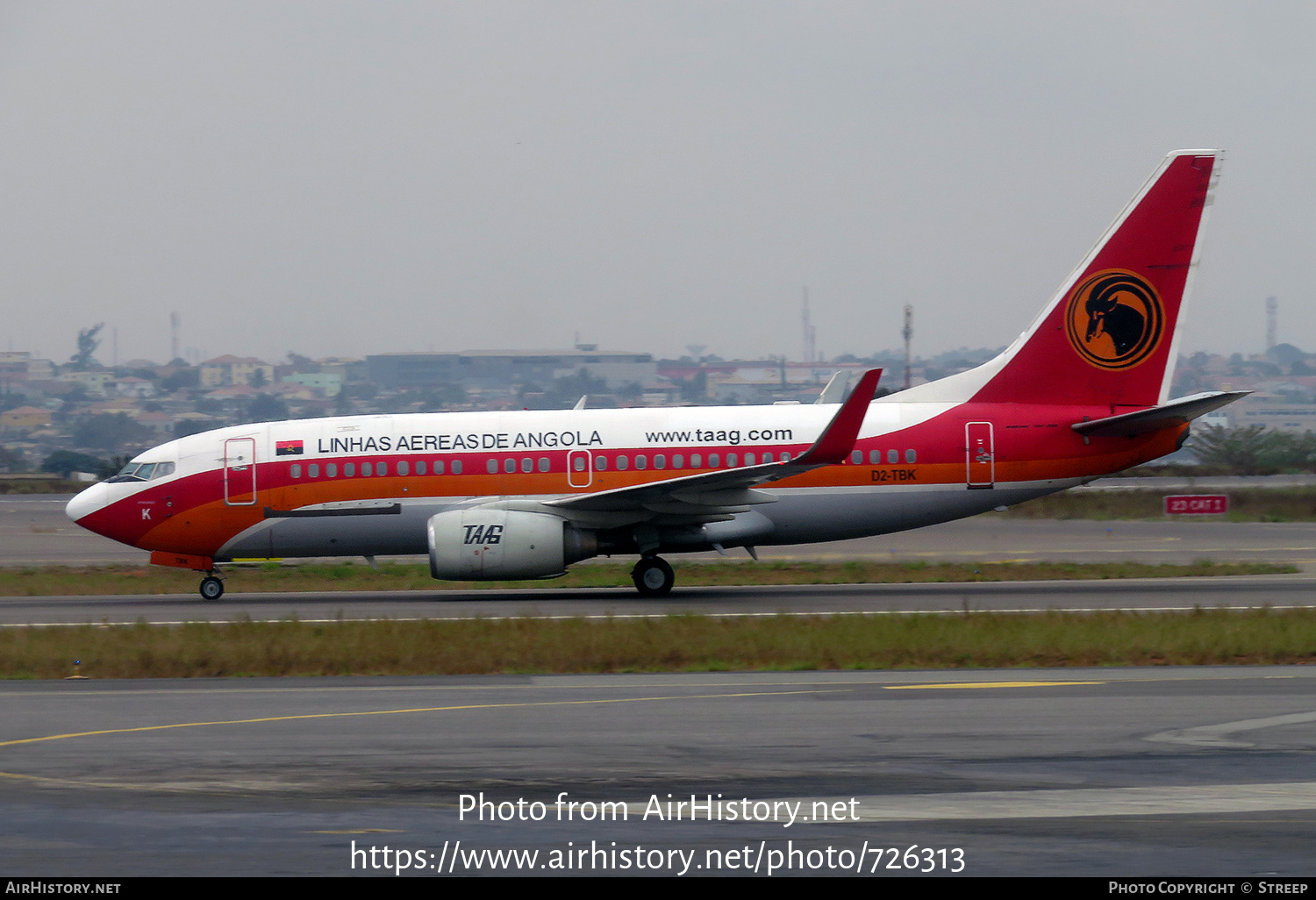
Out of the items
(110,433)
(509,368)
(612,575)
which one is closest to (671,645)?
(612,575)

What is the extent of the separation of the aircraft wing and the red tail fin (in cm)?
387

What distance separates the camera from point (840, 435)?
21.3 metres

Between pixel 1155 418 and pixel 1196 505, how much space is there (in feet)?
66.2

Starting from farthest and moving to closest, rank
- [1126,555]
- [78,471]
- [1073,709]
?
1. [78,471]
2. [1126,555]
3. [1073,709]

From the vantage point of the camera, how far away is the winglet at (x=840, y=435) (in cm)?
2112

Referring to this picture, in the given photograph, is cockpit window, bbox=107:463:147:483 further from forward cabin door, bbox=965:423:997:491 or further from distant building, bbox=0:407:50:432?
distant building, bbox=0:407:50:432

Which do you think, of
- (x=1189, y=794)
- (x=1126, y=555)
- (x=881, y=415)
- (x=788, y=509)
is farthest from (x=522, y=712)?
(x=1126, y=555)

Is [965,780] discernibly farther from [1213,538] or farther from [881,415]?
[1213,538]

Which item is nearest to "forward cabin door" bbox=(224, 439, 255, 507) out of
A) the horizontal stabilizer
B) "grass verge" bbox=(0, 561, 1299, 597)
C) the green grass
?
"grass verge" bbox=(0, 561, 1299, 597)

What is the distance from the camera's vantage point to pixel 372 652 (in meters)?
15.7

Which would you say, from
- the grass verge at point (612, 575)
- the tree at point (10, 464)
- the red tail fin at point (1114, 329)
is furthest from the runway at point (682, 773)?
the tree at point (10, 464)

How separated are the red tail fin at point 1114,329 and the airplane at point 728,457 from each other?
0.10ft

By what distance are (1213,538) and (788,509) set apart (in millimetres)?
16216

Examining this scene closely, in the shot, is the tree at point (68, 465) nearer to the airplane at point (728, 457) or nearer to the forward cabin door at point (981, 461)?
the airplane at point (728, 457)
